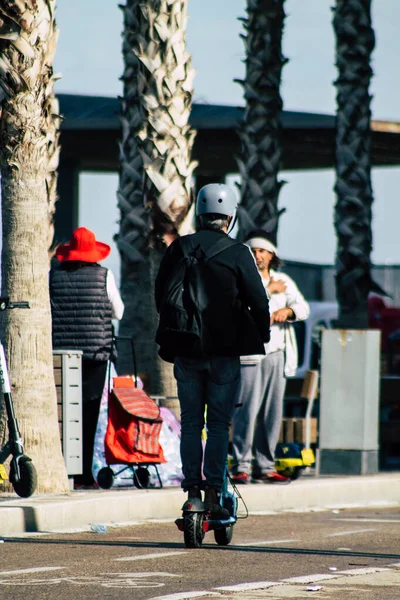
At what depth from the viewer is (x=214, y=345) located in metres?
8.34

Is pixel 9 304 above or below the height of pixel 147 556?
above

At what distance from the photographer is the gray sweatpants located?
11961mm

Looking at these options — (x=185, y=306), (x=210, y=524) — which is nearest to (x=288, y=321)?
(x=185, y=306)

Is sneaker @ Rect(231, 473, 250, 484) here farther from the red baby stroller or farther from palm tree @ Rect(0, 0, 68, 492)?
→ palm tree @ Rect(0, 0, 68, 492)

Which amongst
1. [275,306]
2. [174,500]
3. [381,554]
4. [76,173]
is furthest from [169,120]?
[76,173]

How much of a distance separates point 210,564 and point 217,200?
219cm

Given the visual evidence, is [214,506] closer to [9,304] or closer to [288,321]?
[9,304]

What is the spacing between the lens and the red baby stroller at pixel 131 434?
11.1m

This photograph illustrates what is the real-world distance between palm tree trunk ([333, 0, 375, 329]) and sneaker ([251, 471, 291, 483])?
26.9ft

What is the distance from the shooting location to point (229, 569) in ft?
23.7

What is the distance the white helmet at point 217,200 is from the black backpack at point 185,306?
289mm

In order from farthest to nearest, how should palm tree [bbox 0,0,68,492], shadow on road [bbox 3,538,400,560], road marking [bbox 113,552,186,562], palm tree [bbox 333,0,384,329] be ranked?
palm tree [bbox 333,0,384,329] → palm tree [bbox 0,0,68,492] → shadow on road [bbox 3,538,400,560] → road marking [bbox 113,552,186,562]

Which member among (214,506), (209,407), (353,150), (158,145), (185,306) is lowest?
(214,506)

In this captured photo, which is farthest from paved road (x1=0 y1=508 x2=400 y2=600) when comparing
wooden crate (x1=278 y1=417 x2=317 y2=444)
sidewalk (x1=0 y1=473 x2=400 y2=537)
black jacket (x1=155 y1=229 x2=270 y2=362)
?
wooden crate (x1=278 y1=417 x2=317 y2=444)
